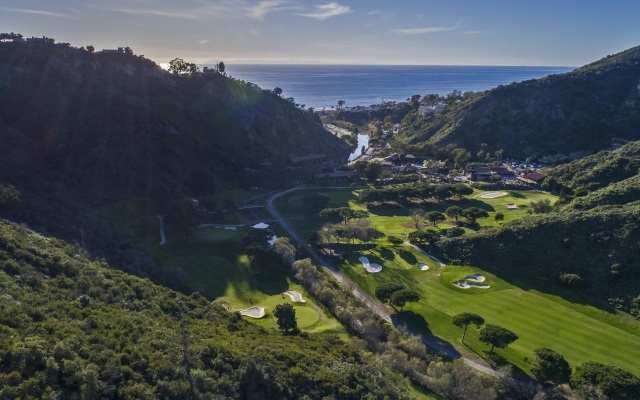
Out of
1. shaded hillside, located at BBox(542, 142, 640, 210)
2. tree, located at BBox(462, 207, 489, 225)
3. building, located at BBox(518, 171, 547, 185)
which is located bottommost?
tree, located at BBox(462, 207, 489, 225)

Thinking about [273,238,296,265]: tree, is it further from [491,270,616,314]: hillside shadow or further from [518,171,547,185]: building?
[518,171,547,185]: building

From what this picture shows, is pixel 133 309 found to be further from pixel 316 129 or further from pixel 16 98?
pixel 316 129

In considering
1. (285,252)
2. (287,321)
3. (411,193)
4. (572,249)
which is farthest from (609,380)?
(411,193)

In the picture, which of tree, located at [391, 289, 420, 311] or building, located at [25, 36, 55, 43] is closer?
tree, located at [391, 289, 420, 311]

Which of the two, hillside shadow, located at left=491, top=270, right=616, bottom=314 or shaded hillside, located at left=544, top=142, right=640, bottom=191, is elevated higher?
shaded hillside, located at left=544, top=142, right=640, bottom=191

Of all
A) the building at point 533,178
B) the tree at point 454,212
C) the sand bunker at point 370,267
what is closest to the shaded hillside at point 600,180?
the building at point 533,178

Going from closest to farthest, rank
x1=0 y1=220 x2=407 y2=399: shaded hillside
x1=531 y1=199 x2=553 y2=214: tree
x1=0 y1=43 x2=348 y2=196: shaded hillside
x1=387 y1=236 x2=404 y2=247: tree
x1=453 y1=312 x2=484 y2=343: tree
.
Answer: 1. x1=0 y1=220 x2=407 y2=399: shaded hillside
2. x1=453 y1=312 x2=484 y2=343: tree
3. x1=387 y1=236 x2=404 y2=247: tree
4. x1=531 y1=199 x2=553 y2=214: tree
5. x1=0 y1=43 x2=348 y2=196: shaded hillside

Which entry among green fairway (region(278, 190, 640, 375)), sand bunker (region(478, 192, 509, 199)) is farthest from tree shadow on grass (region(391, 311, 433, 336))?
sand bunker (region(478, 192, 509, 199))

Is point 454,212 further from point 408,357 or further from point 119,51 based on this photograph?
point 119,51
